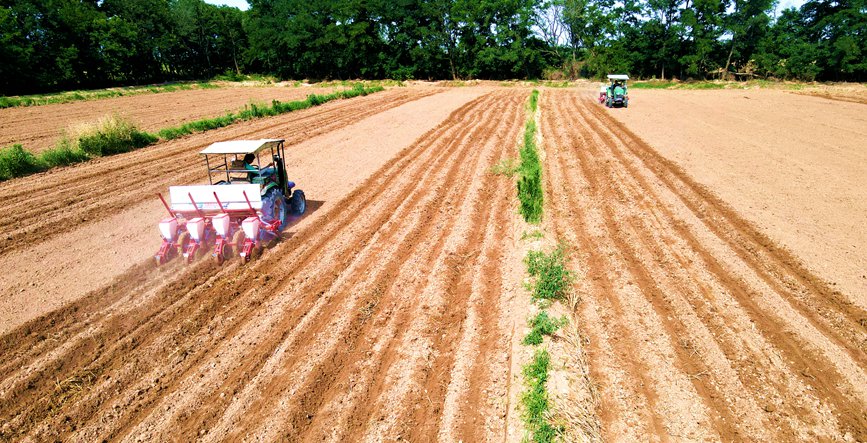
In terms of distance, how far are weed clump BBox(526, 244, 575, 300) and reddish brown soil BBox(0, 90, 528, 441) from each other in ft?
1.97

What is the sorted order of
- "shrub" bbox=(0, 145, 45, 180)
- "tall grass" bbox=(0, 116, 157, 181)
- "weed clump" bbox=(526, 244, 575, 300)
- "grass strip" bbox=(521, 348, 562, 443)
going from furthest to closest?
"tall grass" bbox=(0, 116, 157, 181) < "shrub" bbox=(0, 145, 45, 180) < "weed clump" bbox=(526, 244, 575, 300) < "grass strip" bbox=(521, 348, 562, 443)

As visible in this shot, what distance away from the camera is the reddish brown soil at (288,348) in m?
4.98

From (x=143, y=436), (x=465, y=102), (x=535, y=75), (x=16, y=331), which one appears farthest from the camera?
(x=535, y=75)

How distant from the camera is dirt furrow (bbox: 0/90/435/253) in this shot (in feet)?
35.8

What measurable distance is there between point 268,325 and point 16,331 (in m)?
3.83

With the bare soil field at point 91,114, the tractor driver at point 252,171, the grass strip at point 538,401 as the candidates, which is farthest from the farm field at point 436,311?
the bare soil field at point 91,114

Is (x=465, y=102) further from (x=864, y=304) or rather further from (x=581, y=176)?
(x=864, y=304)

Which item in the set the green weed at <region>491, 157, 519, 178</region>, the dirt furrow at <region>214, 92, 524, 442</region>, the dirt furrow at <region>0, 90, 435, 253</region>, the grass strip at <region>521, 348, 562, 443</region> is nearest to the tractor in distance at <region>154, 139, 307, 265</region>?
the dirt furrow at <region>214, 92, 524, 442</region>

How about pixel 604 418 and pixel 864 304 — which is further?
pixel 864 304

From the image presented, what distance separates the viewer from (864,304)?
7055mm

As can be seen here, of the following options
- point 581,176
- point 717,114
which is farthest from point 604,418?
point 717,114

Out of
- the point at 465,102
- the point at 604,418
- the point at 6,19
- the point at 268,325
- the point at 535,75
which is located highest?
the point at 6,19

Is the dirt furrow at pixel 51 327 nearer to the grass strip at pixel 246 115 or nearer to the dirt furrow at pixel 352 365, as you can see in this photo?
the dirt furrow at pixel 352 365

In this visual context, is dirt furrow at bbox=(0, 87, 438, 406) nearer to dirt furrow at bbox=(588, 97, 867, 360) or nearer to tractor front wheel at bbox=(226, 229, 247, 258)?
tractor front wheel at bbox=(226, 229, 247, 258)
